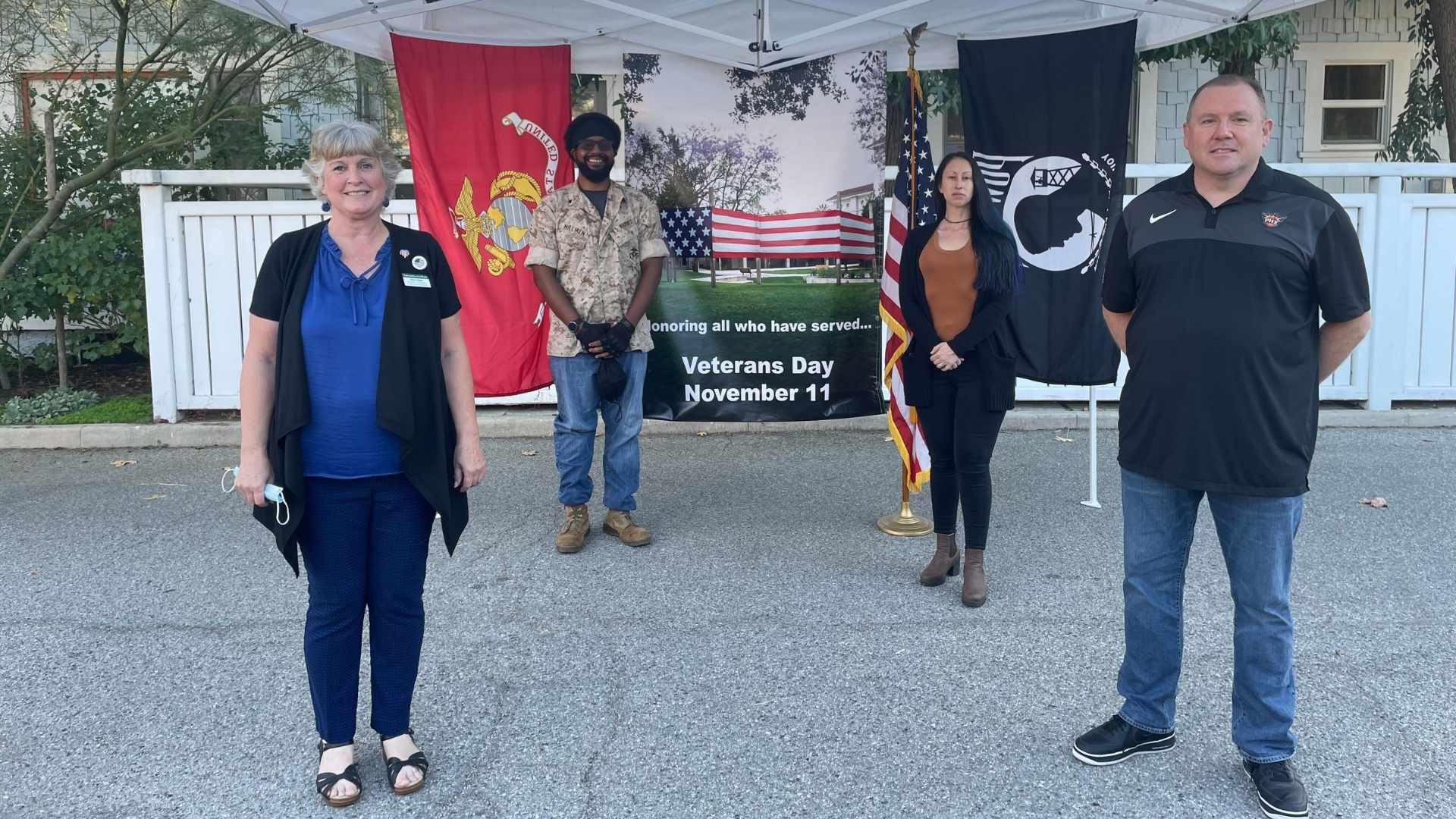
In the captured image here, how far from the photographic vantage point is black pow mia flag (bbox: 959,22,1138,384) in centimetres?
574

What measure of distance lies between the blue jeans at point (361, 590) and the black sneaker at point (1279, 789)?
2.45 m

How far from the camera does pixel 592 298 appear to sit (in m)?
5.60

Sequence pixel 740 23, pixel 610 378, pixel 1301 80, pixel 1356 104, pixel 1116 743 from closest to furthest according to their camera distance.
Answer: pixel 1116 743 < pixel 610 378 < pixel 740 23 < pixel 1301 80 < pixel 1356 104

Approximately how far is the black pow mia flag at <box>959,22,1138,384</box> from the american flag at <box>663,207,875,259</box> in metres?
0.79

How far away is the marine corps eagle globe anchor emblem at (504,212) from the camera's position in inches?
248

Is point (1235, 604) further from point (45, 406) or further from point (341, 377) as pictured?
point (45, 406)

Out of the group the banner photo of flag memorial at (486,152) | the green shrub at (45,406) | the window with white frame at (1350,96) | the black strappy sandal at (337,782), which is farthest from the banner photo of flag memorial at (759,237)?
the window with white frame at (1350,96)

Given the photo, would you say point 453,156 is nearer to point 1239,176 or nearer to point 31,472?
point 31,472

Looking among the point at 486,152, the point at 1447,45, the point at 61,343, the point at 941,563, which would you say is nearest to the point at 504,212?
the point at 486,152

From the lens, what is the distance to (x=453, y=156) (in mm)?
6270

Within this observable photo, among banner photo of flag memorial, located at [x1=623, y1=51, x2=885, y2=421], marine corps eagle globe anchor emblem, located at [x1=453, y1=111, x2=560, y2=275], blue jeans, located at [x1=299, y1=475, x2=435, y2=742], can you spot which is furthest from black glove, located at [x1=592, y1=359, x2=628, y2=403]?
blue jeans, located at [x1=299, y1=475, x2=435, y2=742]

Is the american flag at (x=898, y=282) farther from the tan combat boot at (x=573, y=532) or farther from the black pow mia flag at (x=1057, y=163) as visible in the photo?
the tan combat boot at (x=573, y=532)

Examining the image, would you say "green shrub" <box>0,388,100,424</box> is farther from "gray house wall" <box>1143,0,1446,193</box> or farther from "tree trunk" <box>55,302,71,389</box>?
"gray house wall" <box>1143,0,1446,193</box>

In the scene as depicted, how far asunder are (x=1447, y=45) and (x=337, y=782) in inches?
398
